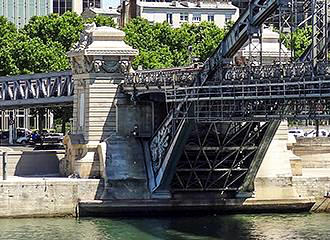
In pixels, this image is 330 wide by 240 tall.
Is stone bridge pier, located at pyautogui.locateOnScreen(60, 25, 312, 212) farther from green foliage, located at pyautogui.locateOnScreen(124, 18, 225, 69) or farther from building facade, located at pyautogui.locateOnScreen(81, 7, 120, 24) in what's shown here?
building facade, located at pyautogui.locateOnScreen(81, 7, 120, 24)

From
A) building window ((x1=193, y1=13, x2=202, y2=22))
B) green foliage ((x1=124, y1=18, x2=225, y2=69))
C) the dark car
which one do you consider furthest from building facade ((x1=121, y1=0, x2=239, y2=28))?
the dark car

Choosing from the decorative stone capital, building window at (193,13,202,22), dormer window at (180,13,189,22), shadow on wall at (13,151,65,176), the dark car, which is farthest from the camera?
building window at (193,13,202,22)

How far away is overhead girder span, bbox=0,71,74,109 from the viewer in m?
89.9

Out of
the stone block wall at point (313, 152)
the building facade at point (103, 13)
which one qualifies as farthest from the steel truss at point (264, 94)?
the building facade at point (103, 13)

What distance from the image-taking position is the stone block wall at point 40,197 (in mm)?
71312

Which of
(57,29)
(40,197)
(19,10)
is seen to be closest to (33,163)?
(40,197)

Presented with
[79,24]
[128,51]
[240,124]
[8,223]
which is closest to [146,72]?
[128,51]

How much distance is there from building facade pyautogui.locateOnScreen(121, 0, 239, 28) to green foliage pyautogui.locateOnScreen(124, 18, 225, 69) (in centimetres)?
2377

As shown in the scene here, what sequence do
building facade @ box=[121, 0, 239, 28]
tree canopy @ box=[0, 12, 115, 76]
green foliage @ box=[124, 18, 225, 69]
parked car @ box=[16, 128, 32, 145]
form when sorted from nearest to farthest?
tree canopy @ box=[0, 12, 115, 76]
parked car @ box=[16, 128, 32, 145]
green foliage @ box=[124, 18, 225, 69]
building facade @ box=[121, 0, 239, 28]

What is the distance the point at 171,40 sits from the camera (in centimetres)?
12644

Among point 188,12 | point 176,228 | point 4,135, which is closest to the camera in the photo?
point 176,228

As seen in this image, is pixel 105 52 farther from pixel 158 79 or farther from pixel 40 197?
pixel 40 197

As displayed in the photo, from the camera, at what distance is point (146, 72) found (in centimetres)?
7562

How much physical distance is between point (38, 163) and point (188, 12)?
80133 mm
